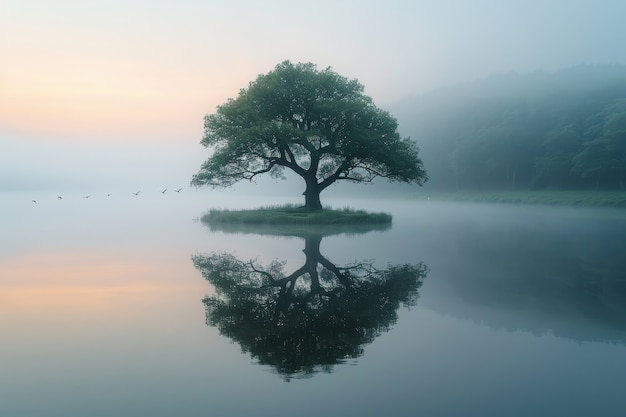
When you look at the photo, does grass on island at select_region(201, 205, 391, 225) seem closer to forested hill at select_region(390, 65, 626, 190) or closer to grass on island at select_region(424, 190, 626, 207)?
grass on island at select_region(424, 190, 626, 207)

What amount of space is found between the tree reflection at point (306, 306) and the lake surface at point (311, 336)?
45 millimetres

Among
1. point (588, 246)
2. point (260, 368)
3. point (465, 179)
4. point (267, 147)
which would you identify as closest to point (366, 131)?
point (267, 147)

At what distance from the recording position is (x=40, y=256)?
18969 mm

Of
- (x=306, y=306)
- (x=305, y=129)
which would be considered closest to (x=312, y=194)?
(x=305, y=129)

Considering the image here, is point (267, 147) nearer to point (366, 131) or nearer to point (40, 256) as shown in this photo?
Answer: point (366, 131)

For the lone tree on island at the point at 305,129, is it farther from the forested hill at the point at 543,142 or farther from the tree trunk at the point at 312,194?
the forested hill at the point at 543,142

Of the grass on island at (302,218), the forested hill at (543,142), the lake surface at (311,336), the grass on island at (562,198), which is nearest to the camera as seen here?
the lake surface at (311,336)

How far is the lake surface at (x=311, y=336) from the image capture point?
6.21 meters

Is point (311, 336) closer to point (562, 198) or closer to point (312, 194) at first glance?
point (312, 194)

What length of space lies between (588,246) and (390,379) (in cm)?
1956

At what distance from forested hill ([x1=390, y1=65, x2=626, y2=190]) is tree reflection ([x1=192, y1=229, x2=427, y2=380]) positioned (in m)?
76.5

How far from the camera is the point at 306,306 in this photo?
1082cm

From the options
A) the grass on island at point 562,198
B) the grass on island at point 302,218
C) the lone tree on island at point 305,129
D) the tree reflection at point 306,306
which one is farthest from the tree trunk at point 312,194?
the grass on island at point 562,198

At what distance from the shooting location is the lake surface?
20.4 feet
